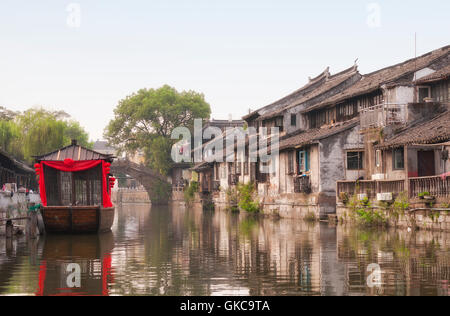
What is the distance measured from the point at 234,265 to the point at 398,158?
1450 cm

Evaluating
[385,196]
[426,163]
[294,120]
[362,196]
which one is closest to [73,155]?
[362,196]

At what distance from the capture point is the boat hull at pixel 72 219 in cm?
2367

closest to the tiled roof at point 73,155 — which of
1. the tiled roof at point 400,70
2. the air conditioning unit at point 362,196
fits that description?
the air conditioning unit at point 362,196

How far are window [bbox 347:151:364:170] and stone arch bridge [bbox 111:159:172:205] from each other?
39325 mm

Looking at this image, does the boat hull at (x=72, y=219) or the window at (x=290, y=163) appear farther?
the window at (x=290, y=163)

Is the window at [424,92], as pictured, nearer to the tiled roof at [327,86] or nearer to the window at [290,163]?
the window at [290,163]

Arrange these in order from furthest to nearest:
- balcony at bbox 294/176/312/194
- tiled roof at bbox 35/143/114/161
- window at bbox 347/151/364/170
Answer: balcony at bbox 294/176/312/194
window at bbox 347/151/364/170
tiled roof at bbox 35/143/114/161

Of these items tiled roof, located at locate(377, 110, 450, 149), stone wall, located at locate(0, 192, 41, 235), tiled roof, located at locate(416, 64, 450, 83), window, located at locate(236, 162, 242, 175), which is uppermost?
tiled roof, located at locate(416, 64, 450, 83)

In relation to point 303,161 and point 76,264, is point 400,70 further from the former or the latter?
point 76,264

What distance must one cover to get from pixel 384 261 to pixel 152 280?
5.48 meters

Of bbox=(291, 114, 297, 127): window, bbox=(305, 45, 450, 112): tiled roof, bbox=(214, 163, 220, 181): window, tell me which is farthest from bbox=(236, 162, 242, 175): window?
bbox=(305, 45, 450, 112): tiled roof

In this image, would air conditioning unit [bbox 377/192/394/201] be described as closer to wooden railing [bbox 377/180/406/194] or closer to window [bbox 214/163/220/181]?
wooden railing [bbox 377/180/406/194]

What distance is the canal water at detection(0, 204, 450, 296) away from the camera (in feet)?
35.6

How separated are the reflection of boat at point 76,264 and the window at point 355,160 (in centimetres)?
1354
